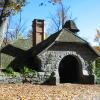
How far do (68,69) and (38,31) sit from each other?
15.5 feet

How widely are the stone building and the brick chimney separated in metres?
1.02

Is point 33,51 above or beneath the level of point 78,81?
above

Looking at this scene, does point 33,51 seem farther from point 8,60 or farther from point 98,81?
point 98,81

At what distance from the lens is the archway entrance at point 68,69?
29906 mm

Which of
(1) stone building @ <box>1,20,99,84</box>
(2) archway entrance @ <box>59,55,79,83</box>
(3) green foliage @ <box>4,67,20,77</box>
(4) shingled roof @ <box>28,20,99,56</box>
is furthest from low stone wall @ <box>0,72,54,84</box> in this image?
(2) archway entrance @ <box>59,55,79,83</box>

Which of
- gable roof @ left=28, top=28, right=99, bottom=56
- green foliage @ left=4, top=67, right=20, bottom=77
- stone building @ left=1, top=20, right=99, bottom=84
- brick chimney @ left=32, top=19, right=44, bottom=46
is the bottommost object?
green foliage @ left=4, top=67, right=20, bottom=77

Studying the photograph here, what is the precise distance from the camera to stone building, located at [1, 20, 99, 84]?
2738 centimetres

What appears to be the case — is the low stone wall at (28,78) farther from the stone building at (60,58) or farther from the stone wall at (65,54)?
the stone wall at (65,54)

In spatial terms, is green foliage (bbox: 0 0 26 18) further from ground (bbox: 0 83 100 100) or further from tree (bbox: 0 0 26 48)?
ground (bbox: 0 83 100 100)

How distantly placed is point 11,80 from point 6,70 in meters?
1.82

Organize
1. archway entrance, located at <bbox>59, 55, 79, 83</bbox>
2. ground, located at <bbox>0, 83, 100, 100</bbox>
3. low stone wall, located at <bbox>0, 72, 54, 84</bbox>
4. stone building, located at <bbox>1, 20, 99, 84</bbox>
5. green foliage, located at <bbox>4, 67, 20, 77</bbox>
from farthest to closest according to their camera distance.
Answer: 1. archway entrance, located at <bbox>59, 55, 79, 83</bbox>
2. stone building, located at <bbox>1, 20, 99, 84</bbox>
3. green foliage, located at <bbox>4, 67, 20, 77</bbox>
4. low stone wall, located at <bbox>0, 72, 54, 84</bbox>
5. ground, located at <bbox>0, 83, 100, 100</bbox>

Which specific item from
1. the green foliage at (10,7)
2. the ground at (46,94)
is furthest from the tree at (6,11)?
the ground at (46,94)

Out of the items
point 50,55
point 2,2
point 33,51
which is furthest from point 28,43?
point 2,2

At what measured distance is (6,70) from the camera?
26938 mm
